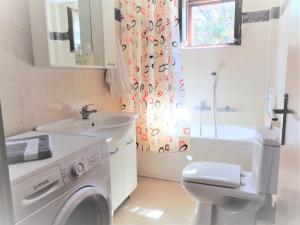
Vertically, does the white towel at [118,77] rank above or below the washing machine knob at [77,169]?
above

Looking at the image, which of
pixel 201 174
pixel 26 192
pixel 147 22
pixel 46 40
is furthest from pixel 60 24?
pixel 201 174

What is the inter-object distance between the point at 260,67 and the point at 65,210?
8.38ft

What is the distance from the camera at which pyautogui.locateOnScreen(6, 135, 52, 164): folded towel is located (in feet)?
3.18

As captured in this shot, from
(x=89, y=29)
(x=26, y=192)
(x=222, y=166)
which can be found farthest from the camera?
(x=89, y=29)

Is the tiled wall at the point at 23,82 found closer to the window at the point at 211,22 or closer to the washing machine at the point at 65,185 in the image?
the washing machine at the point at 65,185

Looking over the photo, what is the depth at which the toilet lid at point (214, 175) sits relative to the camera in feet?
4.97

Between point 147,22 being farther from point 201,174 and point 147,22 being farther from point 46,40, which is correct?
point 201,174

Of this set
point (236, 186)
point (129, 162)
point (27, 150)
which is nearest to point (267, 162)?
point (236, 186)

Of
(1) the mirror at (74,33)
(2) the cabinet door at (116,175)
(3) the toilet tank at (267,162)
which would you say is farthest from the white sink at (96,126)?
(3) the toilet tank at (267,162)

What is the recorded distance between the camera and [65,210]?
95cm

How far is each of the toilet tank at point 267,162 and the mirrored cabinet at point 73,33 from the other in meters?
1.46

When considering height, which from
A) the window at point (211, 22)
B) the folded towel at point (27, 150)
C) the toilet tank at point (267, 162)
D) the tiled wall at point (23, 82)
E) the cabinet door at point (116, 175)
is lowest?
the cabinet door at point (116, 175)

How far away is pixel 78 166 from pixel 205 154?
5.11ft

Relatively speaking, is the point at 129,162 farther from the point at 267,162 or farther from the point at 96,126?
the point at 267,162
